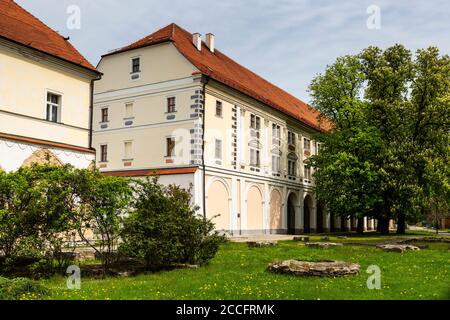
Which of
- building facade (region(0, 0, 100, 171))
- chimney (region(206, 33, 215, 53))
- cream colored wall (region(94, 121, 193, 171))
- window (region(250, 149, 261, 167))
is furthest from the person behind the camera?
chimney (region(206, 33, 215, 53))

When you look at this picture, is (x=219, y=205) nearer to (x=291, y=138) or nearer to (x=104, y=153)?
(x=104, y=153)

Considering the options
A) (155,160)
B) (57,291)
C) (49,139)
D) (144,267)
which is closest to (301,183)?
(155,160)

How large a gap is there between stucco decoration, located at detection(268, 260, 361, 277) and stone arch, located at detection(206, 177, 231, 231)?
20437 millimetres

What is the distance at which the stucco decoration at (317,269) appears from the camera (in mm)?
11742

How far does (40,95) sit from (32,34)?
9.64ft

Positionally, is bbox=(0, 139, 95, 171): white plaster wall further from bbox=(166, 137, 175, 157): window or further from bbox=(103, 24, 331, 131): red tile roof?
bbox=(103, 24, 331, 131): red tile roof

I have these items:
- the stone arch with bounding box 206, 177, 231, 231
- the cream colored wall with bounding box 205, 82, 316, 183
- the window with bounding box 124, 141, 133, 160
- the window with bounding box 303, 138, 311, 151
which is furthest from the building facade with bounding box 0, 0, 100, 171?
the window with bounding box 303, 138, 311, 151

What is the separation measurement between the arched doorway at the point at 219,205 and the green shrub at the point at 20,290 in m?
23.3

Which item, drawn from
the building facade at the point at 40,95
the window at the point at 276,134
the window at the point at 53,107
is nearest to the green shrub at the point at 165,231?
the building facade at the point at 40,95

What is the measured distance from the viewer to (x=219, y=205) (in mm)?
33938

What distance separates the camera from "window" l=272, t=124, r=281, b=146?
41.9 metres

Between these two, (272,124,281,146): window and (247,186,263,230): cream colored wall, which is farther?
(272,124,281,146): window

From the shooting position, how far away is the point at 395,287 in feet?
34.1

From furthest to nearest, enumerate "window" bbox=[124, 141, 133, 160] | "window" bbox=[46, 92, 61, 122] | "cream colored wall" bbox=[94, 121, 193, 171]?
"window" bbox=[124, 141, 133, 160] < "cream colored wall" bbox=[94, 121, 193, 171] < "window" bbox=[46, 92, 61, 122]
